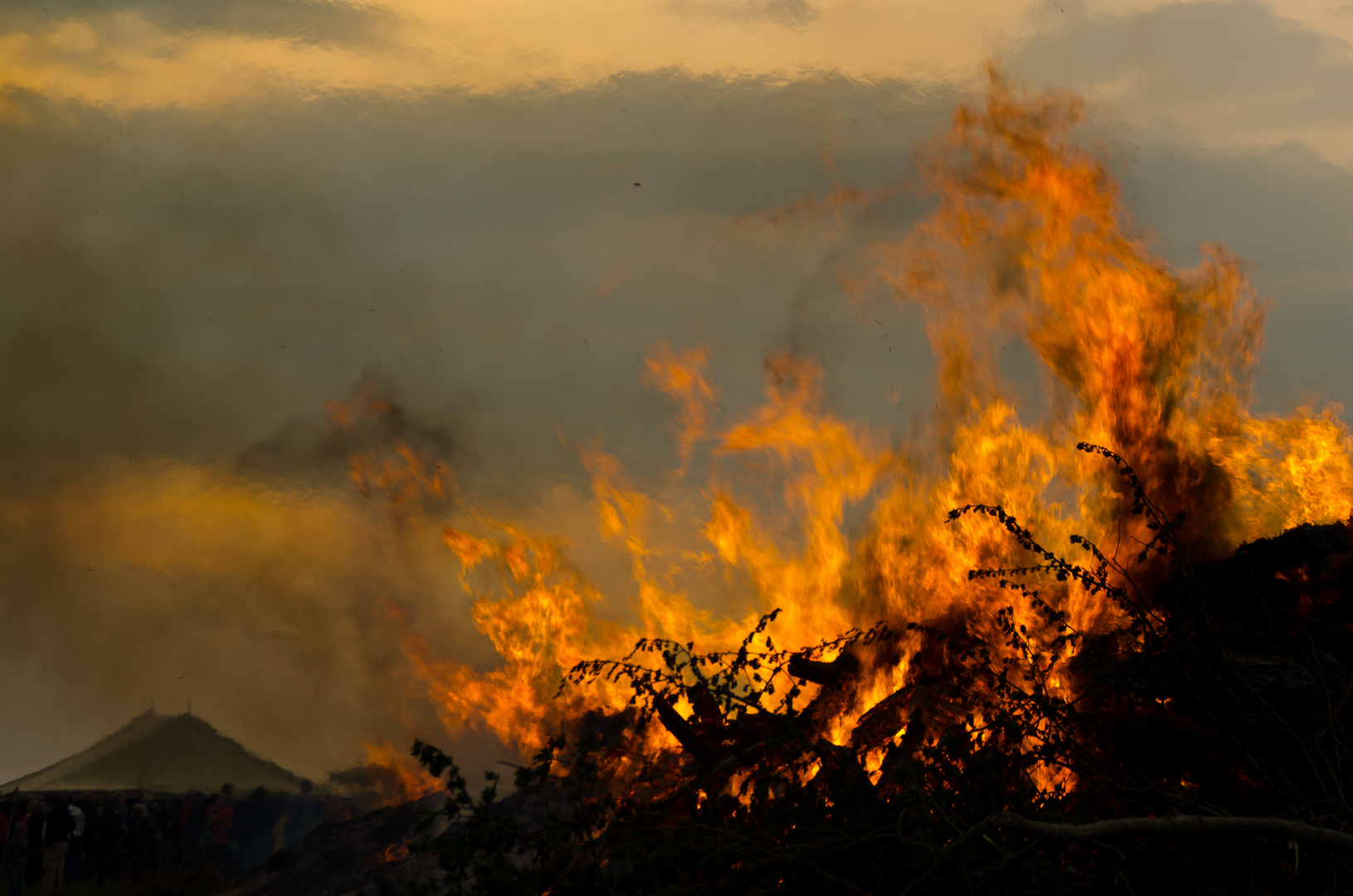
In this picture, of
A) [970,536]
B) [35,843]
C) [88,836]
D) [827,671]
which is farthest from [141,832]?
[970,536]

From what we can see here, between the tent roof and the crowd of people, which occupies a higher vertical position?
the tent roof

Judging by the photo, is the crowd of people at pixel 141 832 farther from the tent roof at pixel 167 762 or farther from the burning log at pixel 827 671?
the burning log at pixel 827 671

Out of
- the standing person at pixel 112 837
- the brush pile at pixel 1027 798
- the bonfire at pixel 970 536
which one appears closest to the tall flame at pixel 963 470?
the bonfire at pixel 970 536

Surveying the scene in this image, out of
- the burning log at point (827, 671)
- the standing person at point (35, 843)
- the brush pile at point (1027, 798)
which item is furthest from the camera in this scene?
the standing person at point (35, 843)

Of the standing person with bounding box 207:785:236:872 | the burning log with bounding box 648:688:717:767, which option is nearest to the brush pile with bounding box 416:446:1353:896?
the burning log with bounding box 648:688:717:767

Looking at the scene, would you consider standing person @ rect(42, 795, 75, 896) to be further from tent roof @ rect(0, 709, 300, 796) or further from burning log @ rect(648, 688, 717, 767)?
burning log @ rect(648, 688, 717, 767)

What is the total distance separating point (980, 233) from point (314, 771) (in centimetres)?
1149

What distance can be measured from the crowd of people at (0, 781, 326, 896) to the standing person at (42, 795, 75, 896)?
11 mm

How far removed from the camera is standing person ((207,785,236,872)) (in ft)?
37.9

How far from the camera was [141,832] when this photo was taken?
11469 mm

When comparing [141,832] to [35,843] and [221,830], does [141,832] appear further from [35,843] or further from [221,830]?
[35,843]

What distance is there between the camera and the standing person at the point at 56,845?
10586mm

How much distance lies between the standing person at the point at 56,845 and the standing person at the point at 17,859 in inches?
7.9

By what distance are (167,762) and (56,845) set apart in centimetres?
145
